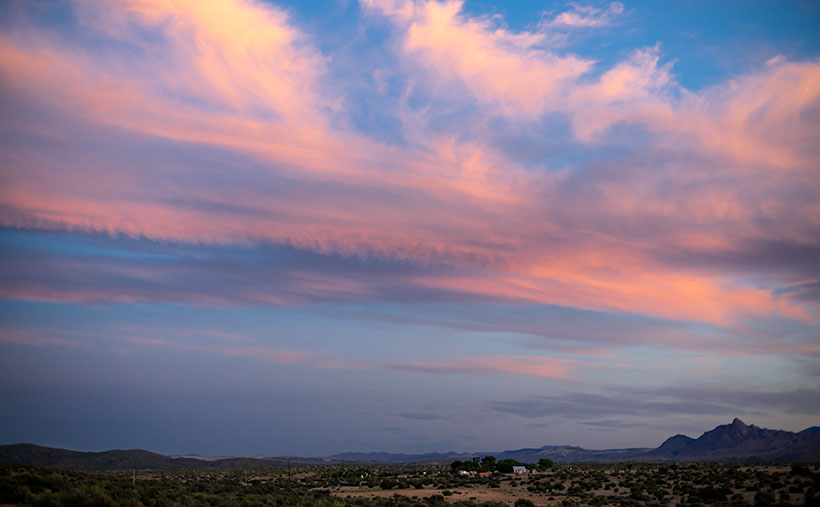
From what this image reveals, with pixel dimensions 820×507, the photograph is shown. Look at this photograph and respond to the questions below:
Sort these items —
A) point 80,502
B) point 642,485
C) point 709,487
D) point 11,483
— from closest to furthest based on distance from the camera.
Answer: point 80,502 → point 11,483 → point 709,487 → point 642,485

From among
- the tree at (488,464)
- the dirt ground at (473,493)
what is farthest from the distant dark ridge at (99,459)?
the dirt ground at (473,493)

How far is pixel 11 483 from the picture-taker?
95.5 feet

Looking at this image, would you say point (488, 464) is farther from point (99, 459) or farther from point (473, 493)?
point (99, 459)

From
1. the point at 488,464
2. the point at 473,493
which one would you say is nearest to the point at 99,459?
the point at 488,464

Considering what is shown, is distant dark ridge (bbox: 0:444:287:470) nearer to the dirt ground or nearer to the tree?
the tree

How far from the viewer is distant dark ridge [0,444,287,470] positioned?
14488cm

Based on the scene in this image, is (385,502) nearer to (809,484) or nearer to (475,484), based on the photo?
(475,484)

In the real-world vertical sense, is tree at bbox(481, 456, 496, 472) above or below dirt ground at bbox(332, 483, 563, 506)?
below

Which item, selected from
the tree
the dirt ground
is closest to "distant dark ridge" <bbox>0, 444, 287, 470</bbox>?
the tree

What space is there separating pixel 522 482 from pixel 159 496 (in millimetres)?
40081

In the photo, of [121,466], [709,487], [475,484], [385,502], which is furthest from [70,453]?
[709,487]

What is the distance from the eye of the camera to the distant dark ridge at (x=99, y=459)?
475 ft

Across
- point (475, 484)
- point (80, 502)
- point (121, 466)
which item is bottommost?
point (121, 466)

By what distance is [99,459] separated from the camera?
162 meters
